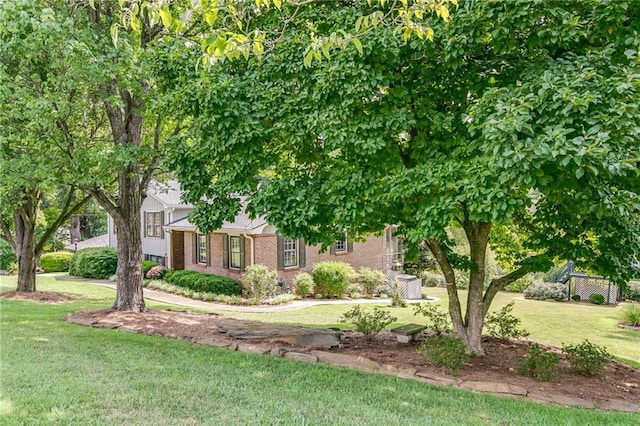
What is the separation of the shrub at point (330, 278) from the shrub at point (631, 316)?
30.2 ft

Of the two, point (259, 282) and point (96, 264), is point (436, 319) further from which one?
point (96, 264)

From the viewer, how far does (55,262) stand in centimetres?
2608

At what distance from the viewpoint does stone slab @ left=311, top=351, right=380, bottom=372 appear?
271 inches

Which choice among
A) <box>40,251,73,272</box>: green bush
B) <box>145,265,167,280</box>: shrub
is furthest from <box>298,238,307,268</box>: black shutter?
<box>40,251,73,272</box>: green bush

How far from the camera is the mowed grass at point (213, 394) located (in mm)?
4742

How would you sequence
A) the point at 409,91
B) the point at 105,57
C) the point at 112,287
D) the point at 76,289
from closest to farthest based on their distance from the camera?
the point at 409,91
the point at 105,57
the point at 76,289
the point at 112,287

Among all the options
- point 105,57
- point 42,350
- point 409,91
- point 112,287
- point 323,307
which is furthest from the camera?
point 112,287

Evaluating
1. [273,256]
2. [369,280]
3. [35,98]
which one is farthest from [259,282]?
[35,98]

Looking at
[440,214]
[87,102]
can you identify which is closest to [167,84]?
[87,102]

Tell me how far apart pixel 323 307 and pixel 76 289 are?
9.67 m

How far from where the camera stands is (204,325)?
32.5ft

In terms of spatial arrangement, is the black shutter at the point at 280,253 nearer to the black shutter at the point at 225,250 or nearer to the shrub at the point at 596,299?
the black shutter at the point at 225,250

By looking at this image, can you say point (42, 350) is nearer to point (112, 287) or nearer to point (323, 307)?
point (323, 307)

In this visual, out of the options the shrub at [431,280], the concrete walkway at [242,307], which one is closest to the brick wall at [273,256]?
the concrete walkway at [242,307]
